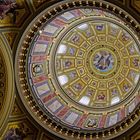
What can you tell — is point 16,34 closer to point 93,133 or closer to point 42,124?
point 42,124

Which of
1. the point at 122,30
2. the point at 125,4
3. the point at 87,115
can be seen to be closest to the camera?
the point at 125,4

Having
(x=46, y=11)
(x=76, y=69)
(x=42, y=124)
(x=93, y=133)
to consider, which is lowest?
(x=93, y=133)

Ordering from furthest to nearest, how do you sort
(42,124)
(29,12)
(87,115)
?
(87,115) → (42,124) → (29,12)

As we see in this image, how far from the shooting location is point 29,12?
55.8ft

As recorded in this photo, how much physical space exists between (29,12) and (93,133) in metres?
6.54

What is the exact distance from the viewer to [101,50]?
25.7 metres

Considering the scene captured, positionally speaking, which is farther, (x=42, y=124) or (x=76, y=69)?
(x=76, y=69)

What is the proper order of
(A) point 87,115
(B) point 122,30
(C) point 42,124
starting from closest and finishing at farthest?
(C) point 42,124 → (A) point 87,115 → (B) point 122,30

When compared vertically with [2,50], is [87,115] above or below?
below

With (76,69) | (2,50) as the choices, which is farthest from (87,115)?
(2,50)

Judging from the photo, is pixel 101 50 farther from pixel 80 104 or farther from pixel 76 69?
pixel 80 104

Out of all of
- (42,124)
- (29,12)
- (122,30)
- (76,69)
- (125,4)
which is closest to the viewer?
(125,4)

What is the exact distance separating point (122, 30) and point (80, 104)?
16.8ft

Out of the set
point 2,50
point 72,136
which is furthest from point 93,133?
point 2,50
